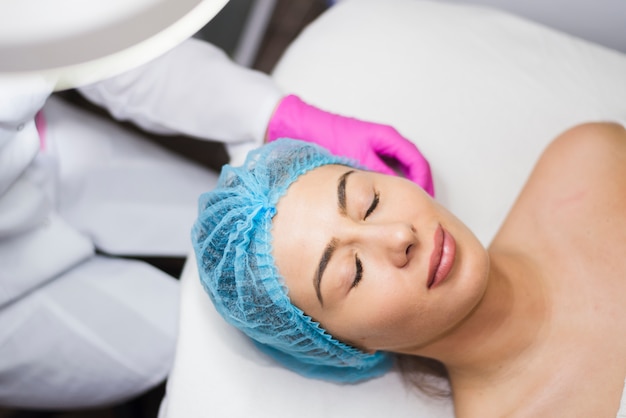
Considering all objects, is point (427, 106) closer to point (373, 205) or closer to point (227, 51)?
point (373, 205)

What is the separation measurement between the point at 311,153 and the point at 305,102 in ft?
0.96

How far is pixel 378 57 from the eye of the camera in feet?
4.82

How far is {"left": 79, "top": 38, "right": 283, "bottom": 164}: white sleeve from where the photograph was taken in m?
1.38

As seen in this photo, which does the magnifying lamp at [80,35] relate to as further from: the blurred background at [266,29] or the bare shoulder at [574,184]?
the blurred background at [266,29]

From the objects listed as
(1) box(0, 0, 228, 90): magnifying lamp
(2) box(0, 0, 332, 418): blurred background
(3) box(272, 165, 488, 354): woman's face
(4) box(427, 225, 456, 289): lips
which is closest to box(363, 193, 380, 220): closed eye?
(3) box(272, 165, 488, 354): woman's face

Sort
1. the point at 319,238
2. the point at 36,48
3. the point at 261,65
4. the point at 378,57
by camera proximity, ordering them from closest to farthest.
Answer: the point at 36,48 → the point at 319,238 → the point at 378,57 → the point at 261,65

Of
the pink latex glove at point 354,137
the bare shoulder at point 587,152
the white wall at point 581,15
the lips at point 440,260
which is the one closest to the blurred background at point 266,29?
the white wall at point 581,15

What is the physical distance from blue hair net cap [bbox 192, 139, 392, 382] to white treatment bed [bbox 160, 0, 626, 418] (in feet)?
0.39

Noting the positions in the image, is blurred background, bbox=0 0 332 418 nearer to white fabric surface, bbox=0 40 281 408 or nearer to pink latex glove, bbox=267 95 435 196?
white fabric surface, bbox=0 40 281 408

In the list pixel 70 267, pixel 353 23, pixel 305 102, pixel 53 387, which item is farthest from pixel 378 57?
pixel 53 387

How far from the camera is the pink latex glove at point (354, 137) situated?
4.17ft

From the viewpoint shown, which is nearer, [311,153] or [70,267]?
[311,153]

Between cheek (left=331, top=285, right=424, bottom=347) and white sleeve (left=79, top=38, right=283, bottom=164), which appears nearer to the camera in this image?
cheek (left=331, top=285, right=424, bottom=347)

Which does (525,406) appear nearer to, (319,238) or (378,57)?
(319,238)
